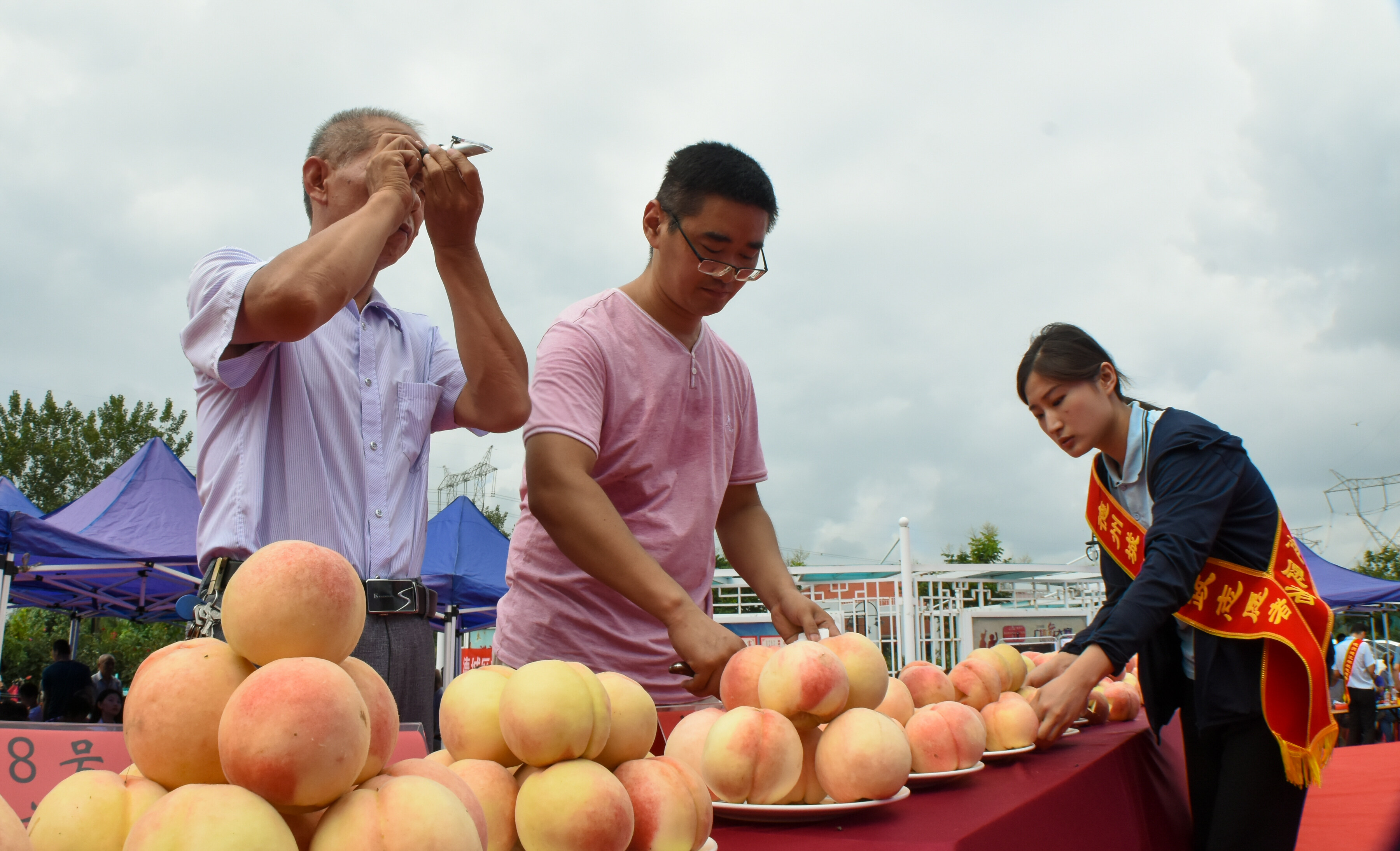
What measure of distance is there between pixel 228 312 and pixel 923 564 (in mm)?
10202

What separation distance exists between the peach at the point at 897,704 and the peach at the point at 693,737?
0.34 metres

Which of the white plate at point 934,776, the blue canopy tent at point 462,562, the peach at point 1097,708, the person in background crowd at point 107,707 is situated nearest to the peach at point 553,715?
Answer: the white plate at point 934,776

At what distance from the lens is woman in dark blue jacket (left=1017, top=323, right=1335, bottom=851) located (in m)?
1.94

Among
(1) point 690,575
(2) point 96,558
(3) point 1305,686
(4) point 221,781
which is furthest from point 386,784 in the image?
(2) point 96,558

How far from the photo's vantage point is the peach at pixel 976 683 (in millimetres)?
1835

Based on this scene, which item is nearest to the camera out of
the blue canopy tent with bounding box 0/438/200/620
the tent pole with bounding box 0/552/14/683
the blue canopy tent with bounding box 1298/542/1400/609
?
the tent pole with bounding box 0/552/14/683

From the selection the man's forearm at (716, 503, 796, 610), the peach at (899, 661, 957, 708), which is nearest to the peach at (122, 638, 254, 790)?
the peach at (899, 661, 957, 708)

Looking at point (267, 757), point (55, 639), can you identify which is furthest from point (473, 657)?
point (55, 639)

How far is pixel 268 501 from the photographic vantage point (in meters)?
1.58

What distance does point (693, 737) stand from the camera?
48.7 inches

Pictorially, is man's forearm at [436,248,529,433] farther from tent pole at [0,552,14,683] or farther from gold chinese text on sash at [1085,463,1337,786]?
tent pole at [0,552,14,683]

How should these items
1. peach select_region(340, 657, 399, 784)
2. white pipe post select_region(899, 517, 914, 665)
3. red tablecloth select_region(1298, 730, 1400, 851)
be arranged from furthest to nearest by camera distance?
white pipe post select_region(899, 517, 914, 665)
red tablecloth select_region(1298, 730, 1400, 851)
peach select_region(340, 657, 399, 784)

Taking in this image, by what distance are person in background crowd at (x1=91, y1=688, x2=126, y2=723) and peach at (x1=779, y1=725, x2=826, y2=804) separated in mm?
12317

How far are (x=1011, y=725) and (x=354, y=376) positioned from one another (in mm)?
1492
